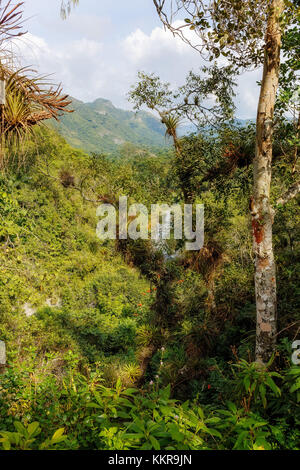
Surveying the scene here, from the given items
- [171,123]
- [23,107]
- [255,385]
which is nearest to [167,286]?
[171,123]

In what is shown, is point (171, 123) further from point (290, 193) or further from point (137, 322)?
point (137, 322)

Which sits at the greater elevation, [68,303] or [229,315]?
[229,315]

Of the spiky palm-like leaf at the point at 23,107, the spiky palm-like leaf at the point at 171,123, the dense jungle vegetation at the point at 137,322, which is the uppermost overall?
the spiky palm-like leaf at the point at 171,123

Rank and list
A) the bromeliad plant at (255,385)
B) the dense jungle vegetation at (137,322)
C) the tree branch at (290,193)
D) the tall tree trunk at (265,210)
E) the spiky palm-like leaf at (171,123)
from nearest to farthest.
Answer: the dense jungle vegetation at (137,322), the bromeliad plant at (255,385), the tall tree trunk at (265,210), the tree branch at (290,193), the spiky palm-like leaf at (171,123)

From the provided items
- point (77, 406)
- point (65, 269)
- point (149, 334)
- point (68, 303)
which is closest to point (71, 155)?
point (65, 269)

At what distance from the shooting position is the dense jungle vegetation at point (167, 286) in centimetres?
188

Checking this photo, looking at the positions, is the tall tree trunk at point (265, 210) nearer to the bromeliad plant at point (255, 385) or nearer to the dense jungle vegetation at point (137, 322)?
the dense jungle vegetation at point (137, 322)

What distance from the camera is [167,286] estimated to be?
7.47 metres

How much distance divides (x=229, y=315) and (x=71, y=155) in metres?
9.95

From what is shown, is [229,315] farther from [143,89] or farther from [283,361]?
[143,89]

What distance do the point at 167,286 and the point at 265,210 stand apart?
15.6 feet

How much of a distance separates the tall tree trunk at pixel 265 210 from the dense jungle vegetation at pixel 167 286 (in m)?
0.01

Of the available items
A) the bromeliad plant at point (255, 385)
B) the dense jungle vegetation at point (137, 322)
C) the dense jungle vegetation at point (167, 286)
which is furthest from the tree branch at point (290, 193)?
the bromeliad plant at point (255, 385)

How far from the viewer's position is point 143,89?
598cm
